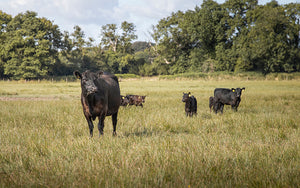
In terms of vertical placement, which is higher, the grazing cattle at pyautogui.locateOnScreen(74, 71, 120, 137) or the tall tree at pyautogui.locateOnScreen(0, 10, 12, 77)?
the tall tree at pyautogui.locateOnScreen(0, 10, 12, 77)

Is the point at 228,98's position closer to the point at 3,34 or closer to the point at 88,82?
the point at 88,82

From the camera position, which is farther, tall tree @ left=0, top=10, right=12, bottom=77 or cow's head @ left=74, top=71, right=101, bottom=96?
tall tree @ left=0, top=10, right=12, bottom=77

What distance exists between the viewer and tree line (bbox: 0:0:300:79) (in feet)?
183

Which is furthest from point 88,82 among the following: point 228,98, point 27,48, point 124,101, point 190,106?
point 27,48

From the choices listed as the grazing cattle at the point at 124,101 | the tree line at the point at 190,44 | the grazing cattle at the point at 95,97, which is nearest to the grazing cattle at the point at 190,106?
the grazing cattle at the point at 124,101

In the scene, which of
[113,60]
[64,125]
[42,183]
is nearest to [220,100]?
[64,125]

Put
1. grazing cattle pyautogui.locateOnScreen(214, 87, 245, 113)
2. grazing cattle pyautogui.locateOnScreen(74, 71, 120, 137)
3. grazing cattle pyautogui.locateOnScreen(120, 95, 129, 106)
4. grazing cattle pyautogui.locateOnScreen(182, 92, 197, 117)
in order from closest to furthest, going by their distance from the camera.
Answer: grazing cattle pyautogui.locateOnScreen(74, 71, 120, 137), grazing cattle pyautogui.locateOnScreen(182, 92, 197, 117), grazing cattle pyautogui.locateOnScreen(214, 87, 245, 113), grazing cattle pyautogui.locateOnScreen(120, 95, 129, 106)

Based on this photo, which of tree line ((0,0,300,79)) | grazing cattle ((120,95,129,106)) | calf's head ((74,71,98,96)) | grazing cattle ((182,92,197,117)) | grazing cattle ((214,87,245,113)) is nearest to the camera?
calf's head ((74,71,98,96))

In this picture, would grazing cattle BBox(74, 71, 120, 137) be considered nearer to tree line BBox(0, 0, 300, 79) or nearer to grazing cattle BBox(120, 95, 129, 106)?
grazing cattle BBox(120, 95, 129, 106)

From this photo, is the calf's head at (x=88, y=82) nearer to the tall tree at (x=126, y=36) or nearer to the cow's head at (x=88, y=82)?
the cow's head at (x=88, y=82)

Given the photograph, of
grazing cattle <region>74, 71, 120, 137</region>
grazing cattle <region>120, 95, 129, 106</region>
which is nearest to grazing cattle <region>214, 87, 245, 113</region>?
grazing cattle <region>120, 95, 129, 106</region>

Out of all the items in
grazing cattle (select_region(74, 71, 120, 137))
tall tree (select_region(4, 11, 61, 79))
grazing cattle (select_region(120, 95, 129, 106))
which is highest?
tall tree (select_region(4, 11, 61, 79))

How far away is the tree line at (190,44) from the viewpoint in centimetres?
5584

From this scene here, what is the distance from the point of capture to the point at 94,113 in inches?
234
